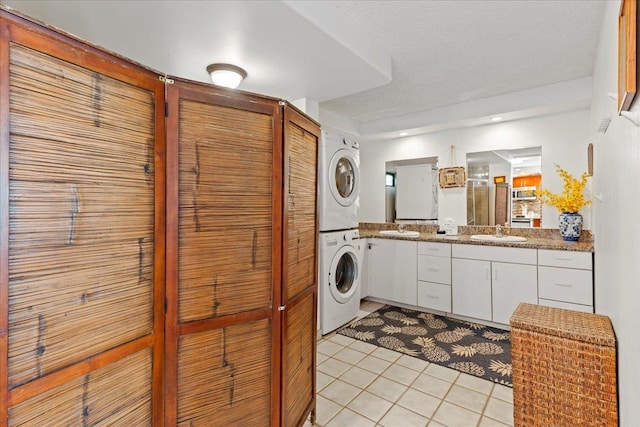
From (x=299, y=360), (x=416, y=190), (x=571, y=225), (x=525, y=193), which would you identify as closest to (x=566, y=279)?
(x=571, y=225)

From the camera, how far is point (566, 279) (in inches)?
109

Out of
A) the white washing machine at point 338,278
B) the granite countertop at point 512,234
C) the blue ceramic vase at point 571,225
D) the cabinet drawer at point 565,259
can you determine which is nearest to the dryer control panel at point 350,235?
the white washing machine at point 338,278

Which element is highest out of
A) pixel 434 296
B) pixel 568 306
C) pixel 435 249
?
pixel 435 249

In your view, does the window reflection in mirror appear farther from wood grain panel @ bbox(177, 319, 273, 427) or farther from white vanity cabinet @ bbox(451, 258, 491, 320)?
wood grain panel @ bbox(177, 319, 273, 427)

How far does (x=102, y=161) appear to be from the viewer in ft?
3.18

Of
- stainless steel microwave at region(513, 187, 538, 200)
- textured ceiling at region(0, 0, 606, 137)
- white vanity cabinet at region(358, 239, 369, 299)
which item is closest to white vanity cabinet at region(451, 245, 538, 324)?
stainless steel microwave at region(513, 187, 538, 200)

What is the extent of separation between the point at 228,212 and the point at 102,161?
0.47m

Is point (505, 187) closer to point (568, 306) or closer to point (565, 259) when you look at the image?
point (565, 259)

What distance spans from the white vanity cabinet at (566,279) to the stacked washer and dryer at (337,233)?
70.5 inches

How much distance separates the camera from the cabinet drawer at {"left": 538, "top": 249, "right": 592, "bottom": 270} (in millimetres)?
2680

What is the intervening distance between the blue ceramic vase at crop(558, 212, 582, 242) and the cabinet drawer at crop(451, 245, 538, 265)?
16.3 inches

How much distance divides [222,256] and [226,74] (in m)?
1.69

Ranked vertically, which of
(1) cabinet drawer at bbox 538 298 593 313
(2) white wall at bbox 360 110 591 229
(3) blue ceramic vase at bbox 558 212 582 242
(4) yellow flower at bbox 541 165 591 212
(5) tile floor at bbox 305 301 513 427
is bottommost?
(5) tile floor at bbox 305 301 513 427

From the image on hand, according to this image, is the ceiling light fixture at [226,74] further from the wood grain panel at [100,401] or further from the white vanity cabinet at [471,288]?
the white vanity cabinet at [471,288]
